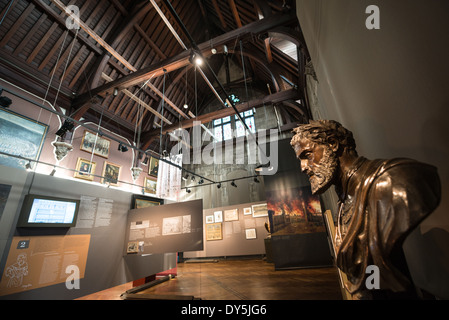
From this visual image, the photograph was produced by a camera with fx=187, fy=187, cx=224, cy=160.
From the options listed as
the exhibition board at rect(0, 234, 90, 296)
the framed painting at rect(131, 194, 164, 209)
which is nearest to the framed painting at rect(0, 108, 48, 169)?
the exhibition board at rect(0, 234, 90, 296)

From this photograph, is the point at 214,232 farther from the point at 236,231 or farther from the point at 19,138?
the point at 19,138

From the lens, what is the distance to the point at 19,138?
5367 millimetres

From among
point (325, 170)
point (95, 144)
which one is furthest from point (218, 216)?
point (325, 170)

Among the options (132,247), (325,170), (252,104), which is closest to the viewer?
(325,170)

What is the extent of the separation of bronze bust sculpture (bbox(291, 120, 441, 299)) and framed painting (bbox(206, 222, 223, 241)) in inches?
365

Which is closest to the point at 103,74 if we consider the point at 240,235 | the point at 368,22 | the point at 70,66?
the point at 70,66

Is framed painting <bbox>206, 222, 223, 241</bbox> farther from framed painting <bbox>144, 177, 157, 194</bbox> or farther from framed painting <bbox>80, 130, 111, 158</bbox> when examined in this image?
framed painting <bbox>80, 130, 111, 158</bbox>

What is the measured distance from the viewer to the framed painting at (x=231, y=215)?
31.8 feet

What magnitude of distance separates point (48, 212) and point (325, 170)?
577 cm

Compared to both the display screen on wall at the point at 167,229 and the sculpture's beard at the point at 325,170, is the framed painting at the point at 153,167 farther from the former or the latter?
the sculpture's beard at the point at 325,170

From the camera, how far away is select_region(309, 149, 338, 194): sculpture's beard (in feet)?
3.62

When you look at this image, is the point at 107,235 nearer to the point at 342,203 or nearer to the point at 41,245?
the point at 41,245

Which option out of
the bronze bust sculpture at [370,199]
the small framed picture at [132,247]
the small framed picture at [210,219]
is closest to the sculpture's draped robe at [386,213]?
the bronze bust sculpture at [370,199]

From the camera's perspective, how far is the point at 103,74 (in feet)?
23.7
